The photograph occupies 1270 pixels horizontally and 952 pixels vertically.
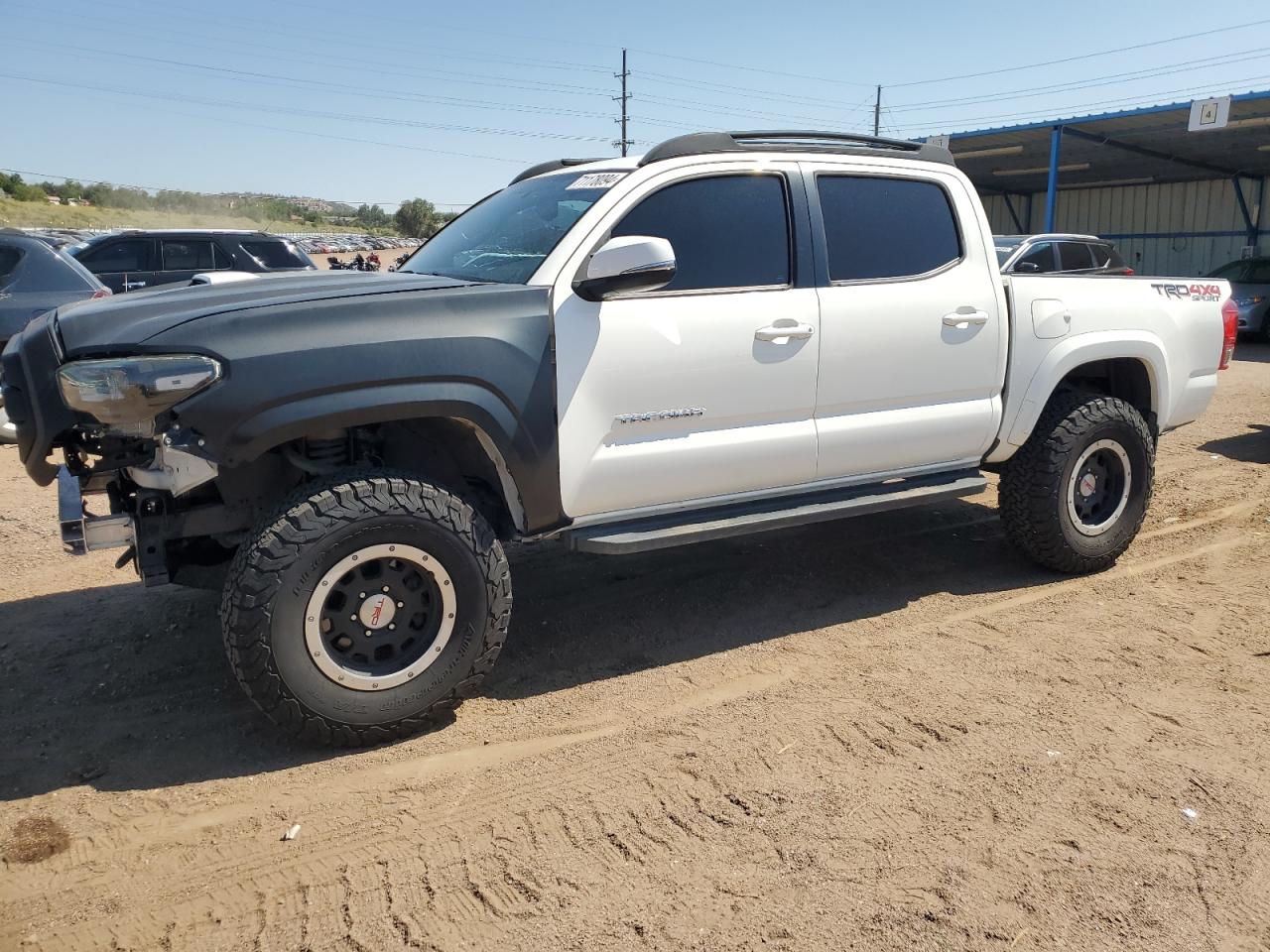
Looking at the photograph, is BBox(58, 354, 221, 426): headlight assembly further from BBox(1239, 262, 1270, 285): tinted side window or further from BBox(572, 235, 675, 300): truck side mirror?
BBox(1239, 262, 1270, 285): tinted side window

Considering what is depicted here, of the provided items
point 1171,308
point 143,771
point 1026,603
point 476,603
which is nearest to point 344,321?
point 476,603

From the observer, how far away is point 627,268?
3.51m

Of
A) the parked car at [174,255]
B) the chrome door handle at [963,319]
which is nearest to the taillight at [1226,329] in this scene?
the chrome door handle at [963,319]

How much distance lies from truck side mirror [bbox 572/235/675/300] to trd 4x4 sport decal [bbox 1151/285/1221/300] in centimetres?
322

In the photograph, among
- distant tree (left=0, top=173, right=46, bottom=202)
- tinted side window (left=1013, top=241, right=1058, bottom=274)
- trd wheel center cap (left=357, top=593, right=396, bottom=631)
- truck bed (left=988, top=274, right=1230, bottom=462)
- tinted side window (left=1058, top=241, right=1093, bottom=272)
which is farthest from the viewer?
distant tree (left=0, top=173, right=46, bottom=202)

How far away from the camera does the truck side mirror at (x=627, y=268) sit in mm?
3514

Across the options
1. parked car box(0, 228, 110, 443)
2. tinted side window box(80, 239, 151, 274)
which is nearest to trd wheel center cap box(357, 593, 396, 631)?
parked car box(0, 228, 110, 443)

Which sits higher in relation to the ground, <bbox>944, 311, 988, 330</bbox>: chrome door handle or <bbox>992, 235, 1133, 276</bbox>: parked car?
<bbox>992, 235, 1133, 276</bbox>: parked car

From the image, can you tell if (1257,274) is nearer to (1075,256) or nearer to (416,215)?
(1075,256)

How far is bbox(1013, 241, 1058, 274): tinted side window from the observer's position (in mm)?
13523

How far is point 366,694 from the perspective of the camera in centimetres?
335

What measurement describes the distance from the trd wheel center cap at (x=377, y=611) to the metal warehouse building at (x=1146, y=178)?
19061 millimetres

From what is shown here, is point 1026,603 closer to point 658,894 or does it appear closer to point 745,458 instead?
point 745,458

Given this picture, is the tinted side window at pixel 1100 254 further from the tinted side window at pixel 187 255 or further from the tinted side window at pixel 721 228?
the tinted side window at pixel 187 255
